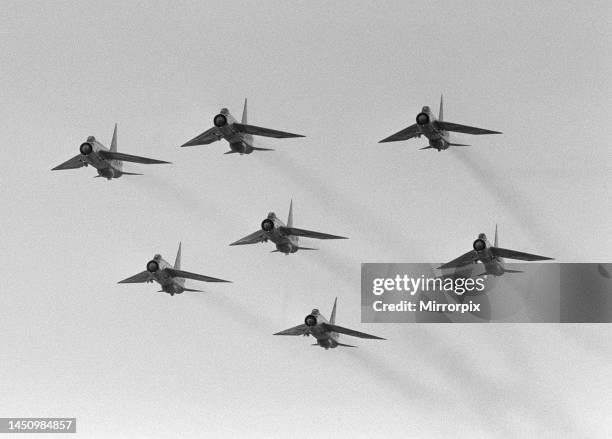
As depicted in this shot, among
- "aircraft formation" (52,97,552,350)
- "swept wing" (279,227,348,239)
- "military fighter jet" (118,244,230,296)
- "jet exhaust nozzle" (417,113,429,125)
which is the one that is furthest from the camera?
"swept wing" (279,227,348,239)

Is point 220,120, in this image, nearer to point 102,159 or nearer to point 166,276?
point 102,159

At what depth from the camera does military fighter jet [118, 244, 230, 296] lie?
17375 mm

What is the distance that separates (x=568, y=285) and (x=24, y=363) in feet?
28.5

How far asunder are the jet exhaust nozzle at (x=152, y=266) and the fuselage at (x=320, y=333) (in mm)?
2392

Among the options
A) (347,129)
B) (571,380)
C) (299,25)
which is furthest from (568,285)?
(299,25)

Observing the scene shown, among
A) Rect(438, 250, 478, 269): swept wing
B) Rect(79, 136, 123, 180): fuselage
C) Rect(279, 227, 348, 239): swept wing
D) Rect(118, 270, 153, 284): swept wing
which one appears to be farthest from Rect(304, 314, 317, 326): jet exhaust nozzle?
Rect(79, 136, 123, 180): fuselage

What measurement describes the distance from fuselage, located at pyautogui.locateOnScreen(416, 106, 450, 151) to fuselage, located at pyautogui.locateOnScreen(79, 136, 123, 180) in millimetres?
4717

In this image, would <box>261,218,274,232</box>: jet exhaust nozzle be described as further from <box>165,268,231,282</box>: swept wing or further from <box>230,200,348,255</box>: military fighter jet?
<box>165,268,231,282</box>: swept wing

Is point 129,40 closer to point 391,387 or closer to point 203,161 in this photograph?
point 203,161

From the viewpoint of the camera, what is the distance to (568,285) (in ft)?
59.0

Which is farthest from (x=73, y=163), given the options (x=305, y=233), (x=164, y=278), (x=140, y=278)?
(x=305, y=233)

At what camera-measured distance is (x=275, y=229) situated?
17.3 meters

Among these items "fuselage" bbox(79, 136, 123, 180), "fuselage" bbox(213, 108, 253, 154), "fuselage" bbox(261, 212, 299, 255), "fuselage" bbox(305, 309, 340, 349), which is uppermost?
"fuselage" bbox(213, 108, 253, 154)

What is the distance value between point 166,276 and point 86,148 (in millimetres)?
2272
